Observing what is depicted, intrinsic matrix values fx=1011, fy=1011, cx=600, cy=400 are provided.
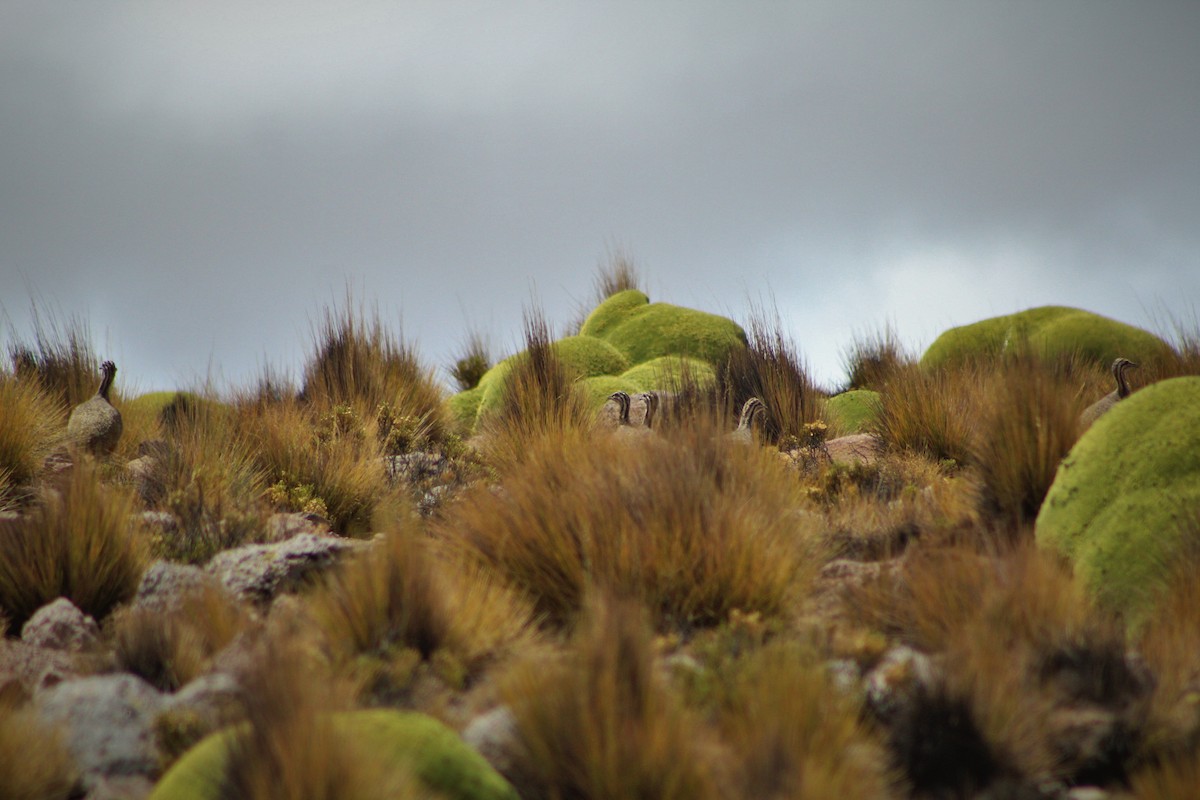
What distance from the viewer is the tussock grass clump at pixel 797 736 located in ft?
9.45

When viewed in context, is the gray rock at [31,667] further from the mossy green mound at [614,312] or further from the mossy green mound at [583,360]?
the mossy green mound at [614,312]

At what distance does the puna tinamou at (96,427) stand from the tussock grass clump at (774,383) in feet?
16.3

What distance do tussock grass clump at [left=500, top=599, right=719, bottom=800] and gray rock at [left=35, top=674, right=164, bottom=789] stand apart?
4.30 feet

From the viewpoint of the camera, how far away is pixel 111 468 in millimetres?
7512

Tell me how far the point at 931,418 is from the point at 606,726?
567cm

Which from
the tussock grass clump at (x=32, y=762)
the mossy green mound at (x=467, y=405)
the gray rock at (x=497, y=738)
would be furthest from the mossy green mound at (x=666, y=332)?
the tussock grass clump at (x=32, y=762)

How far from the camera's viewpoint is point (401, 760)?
114 inches

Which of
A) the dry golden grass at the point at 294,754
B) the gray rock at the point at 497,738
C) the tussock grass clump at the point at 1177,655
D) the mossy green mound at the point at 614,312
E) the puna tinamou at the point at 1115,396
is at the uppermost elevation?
the mossy green mound at the point at 614,312

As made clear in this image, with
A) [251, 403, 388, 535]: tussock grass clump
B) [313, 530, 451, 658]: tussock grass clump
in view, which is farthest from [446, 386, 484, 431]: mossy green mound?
[313, 530, 451, 658]: tussock grass clump

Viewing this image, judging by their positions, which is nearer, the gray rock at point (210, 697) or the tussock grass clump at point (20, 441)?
the gray rock at point (210, 697)

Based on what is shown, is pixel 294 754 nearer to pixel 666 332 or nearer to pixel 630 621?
pixel 630 621

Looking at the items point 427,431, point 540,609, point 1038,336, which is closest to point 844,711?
point 540,609

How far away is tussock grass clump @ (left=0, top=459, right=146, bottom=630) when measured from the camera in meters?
5.07

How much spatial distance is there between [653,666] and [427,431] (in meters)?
6.56
